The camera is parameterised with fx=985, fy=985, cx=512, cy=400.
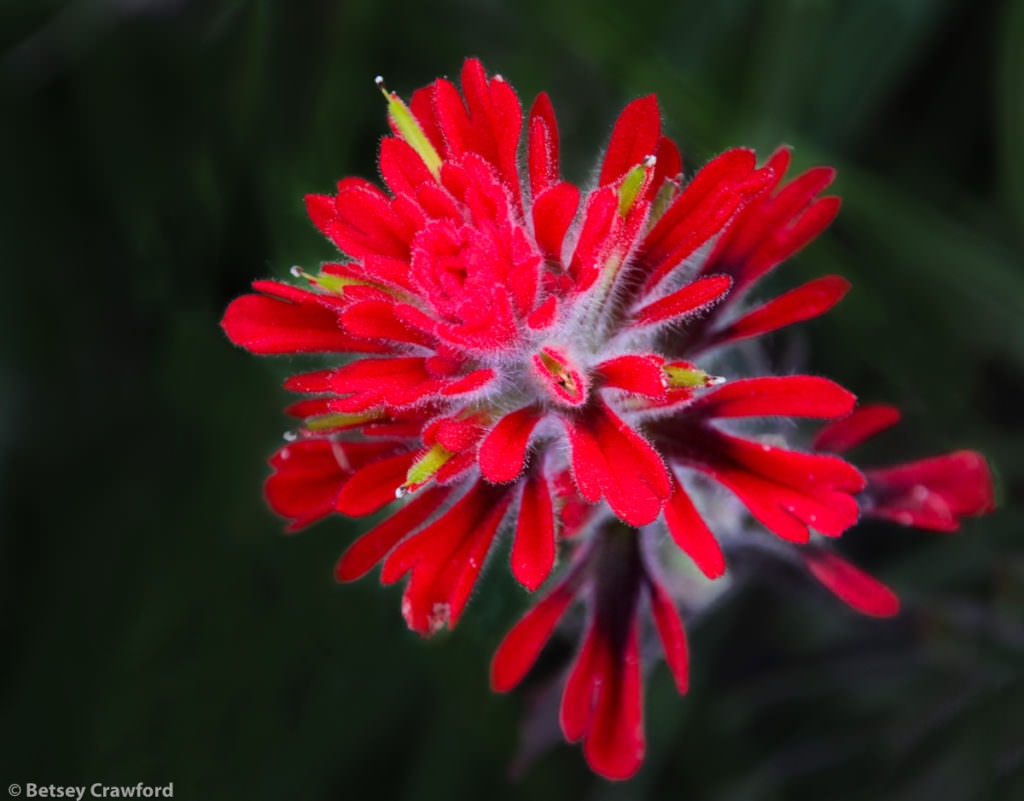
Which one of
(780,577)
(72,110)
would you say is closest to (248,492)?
(72,110)

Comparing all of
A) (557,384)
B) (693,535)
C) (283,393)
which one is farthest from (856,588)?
(283,393)

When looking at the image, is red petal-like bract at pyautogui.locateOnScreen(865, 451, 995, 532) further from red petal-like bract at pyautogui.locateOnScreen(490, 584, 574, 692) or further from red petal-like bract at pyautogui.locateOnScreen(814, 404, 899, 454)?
red petal-like bract at pyautogui.locateOnScreen(490, 584, 574, 692)

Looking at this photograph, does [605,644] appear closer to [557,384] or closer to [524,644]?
[524,644]

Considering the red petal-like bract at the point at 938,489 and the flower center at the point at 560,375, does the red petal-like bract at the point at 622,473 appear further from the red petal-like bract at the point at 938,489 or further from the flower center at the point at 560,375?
the red petal-like bract at the point at 938,489

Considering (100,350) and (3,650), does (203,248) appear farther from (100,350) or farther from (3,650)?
(3,650)

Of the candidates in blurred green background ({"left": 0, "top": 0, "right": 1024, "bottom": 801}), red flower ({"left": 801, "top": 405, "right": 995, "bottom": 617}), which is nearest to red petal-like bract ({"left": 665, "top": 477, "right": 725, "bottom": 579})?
red flower ({"left": 801, "top": 405, "right": 995, "bottom": 617})

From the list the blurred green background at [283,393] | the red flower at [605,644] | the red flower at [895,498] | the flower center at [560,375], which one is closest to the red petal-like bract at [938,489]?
the red flower at [895,498]
